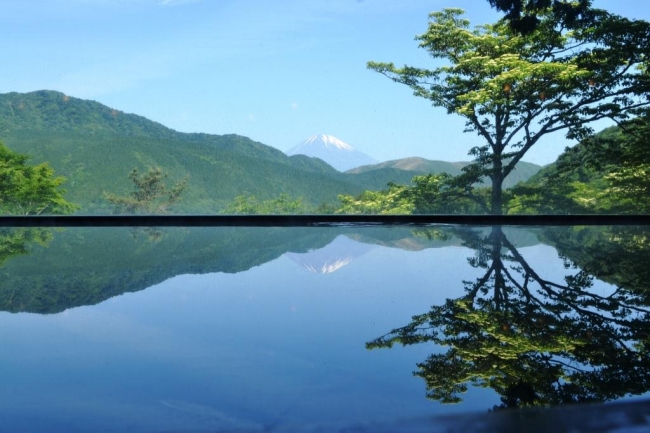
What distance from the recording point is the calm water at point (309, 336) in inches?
52.9

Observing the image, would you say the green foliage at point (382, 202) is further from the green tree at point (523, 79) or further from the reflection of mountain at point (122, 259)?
the reflection of mountain at point (122, 259)

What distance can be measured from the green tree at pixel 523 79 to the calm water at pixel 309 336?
22.9 ft

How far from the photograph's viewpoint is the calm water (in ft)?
4.41

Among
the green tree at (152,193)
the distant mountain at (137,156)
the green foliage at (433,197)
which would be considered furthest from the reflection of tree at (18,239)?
the distant mountain at (137,156)

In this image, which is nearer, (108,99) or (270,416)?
(270,416)

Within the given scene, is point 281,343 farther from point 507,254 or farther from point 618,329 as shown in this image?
point 507,254

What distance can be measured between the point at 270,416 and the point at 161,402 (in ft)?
0.87

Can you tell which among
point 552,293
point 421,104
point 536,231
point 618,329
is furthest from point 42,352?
point 421,104

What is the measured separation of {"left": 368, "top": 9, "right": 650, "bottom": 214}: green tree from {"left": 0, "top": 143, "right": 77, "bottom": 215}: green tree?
730 cm

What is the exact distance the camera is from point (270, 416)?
1284 mm

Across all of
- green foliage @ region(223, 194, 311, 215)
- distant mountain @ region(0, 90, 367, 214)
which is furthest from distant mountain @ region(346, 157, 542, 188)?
green foliage @ region(223, 194, 311, 215)

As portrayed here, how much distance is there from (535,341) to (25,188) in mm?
12461

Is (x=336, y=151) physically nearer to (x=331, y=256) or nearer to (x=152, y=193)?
(x=152, y=193)

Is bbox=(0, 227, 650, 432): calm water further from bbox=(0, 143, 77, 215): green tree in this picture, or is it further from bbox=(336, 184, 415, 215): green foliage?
bbox=(0, 143, 77, 215): green tree
